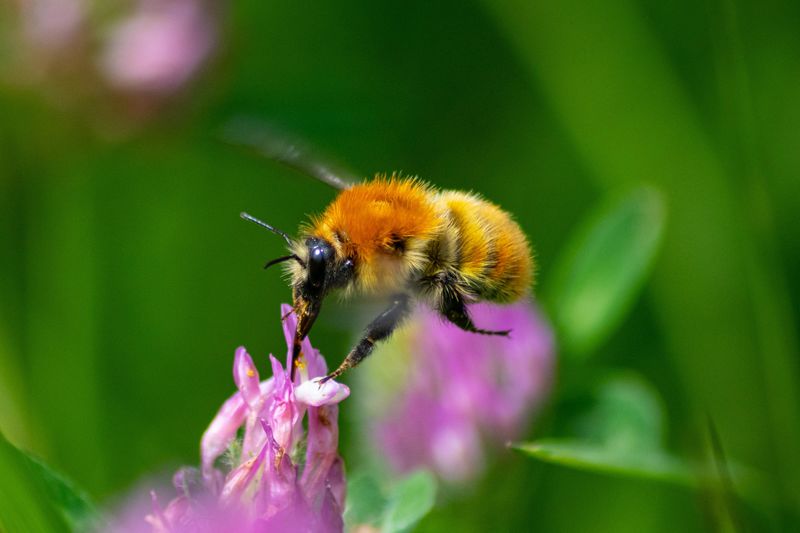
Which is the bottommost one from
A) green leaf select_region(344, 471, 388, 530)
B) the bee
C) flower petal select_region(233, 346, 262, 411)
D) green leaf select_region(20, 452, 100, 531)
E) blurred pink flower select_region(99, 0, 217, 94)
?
green leaf select_region(20, 452, 100, 531)

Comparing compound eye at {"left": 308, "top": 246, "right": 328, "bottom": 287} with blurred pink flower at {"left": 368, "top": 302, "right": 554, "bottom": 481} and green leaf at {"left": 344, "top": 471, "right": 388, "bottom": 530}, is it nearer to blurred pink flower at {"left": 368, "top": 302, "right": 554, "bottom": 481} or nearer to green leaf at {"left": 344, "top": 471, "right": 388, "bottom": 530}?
green leaf at {"left": 344, "top": 471, "right": 388, "bottom": 530}

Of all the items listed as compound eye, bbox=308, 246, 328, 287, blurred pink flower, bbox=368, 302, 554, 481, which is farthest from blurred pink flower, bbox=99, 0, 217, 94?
compound eye, bbox=308, 246, 328, 287

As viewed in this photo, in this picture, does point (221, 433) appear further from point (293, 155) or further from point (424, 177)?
point (424, 177)

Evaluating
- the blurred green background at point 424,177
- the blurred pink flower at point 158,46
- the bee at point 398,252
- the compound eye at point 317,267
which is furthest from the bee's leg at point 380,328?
Result: the blurred pink flower at point 158,46

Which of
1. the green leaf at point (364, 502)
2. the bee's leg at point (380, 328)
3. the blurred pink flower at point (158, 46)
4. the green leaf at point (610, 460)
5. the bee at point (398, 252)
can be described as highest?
the blurred pink flower at point (158, 46)

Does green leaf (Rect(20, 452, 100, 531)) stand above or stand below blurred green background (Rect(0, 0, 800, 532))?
below

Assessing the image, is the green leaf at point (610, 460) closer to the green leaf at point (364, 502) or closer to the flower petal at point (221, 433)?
the green leaf at point (364, 502)
